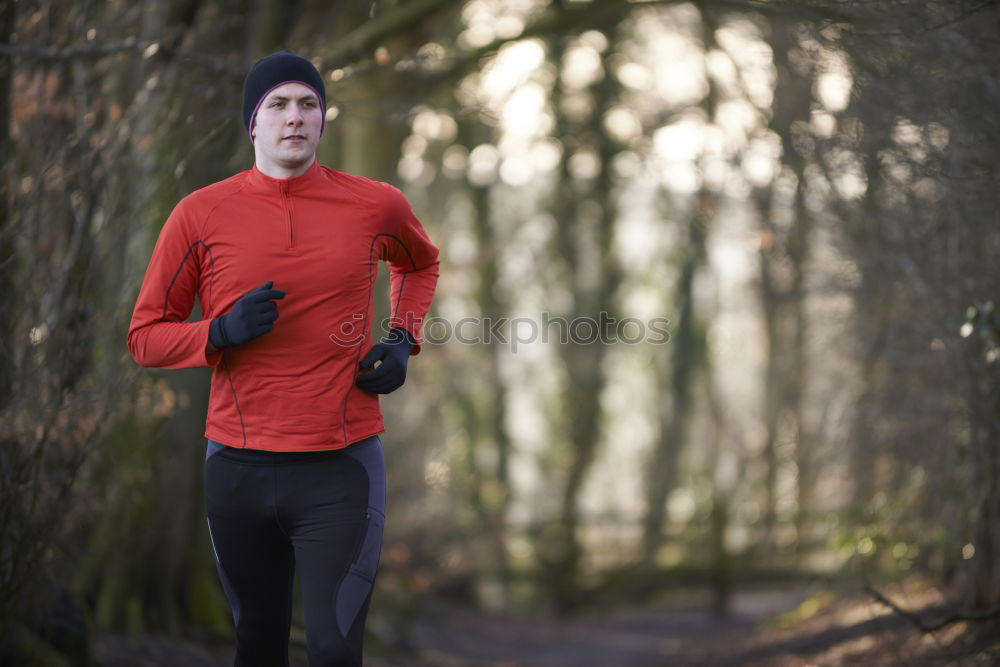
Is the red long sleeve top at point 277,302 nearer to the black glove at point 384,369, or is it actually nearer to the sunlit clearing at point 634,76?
the black glove at point 384,369

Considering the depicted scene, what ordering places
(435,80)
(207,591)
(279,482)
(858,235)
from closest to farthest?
1. (279,482)
2. (207,591)
3. (858,235)
4. (435,80)

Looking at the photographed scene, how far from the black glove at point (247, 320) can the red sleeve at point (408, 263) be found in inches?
19.7

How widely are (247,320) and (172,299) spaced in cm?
36

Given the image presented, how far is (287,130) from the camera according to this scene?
3.06 metres

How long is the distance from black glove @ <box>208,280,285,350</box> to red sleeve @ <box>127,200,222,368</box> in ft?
0.20

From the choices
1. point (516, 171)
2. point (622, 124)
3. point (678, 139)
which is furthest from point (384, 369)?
point (516, 171)

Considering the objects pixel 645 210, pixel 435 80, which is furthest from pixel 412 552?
pixel 645 210

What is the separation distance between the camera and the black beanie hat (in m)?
3.09

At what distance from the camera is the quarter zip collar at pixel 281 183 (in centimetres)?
312

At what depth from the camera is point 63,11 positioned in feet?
16.5

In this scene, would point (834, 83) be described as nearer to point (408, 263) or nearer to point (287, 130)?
point (408, 263)

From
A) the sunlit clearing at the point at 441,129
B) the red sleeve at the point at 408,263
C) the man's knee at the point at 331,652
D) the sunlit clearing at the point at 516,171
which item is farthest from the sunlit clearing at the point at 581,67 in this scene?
the man's knee at the point at 331,652

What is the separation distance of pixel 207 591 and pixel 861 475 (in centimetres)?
544

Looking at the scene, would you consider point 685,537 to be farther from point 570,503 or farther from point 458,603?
point 458,603
